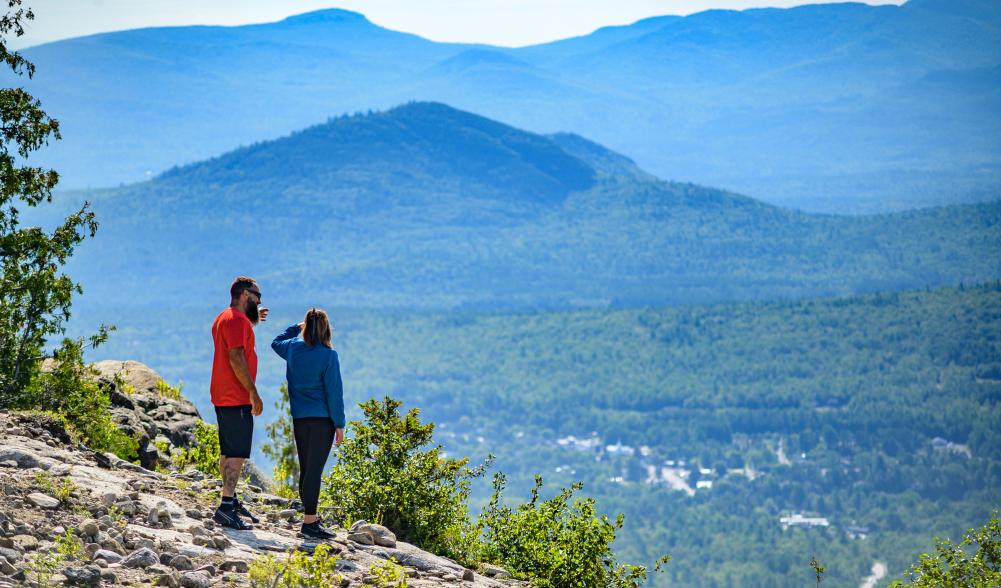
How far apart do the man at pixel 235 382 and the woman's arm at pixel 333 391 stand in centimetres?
61

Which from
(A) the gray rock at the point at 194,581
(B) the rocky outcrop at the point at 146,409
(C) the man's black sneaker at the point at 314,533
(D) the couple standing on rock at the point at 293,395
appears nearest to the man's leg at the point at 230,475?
(D) the couple standing on rock at the point at 293,395

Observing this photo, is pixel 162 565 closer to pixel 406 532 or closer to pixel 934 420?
pixel 406 532

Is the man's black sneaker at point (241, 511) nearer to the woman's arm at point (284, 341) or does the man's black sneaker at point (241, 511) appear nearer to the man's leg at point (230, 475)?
the man's leg at point (230, 475)

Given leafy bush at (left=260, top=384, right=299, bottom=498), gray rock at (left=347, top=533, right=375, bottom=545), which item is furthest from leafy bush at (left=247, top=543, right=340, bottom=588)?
leafy bush at (left=260, top=384, right=299, bottom=498)

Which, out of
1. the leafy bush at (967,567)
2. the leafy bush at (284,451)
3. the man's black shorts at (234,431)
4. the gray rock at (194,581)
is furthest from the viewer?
the leafy bush at (284,451)

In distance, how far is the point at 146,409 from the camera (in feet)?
51.7

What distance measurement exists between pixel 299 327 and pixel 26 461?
262cm

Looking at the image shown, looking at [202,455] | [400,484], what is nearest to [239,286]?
[400,484]

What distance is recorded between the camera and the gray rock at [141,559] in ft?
29.2

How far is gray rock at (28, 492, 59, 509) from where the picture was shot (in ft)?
31.5

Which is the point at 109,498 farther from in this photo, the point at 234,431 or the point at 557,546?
the point at 557,546

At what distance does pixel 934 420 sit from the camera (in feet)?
604

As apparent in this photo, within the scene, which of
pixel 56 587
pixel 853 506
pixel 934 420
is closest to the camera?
pixel 56 587

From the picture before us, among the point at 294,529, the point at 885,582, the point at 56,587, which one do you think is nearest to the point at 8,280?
the point at 294,529
